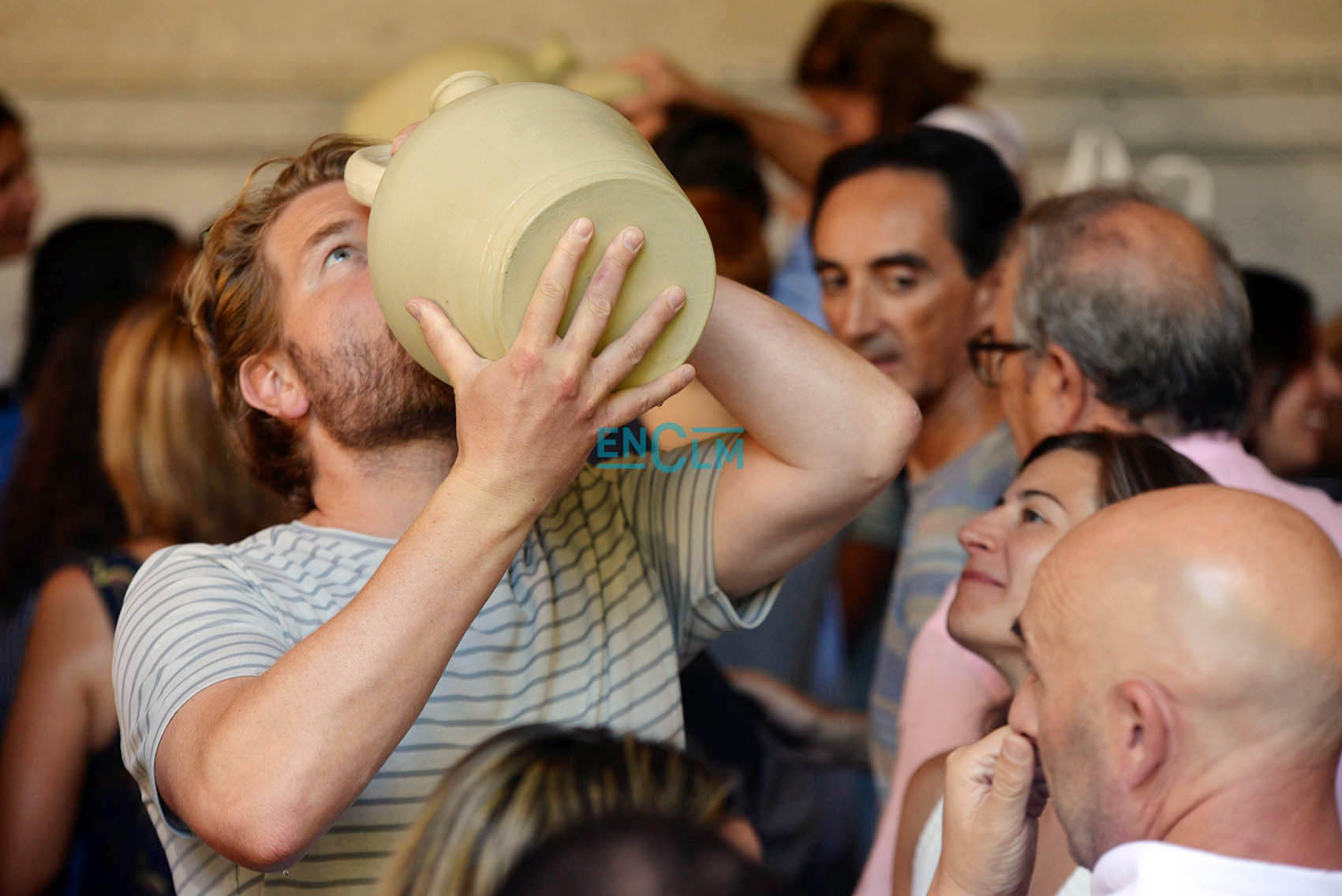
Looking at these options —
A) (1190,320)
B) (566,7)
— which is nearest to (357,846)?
(1190,320)

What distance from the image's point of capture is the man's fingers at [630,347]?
974 mm

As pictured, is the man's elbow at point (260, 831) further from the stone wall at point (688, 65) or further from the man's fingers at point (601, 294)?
the stone wall at point (688, 65)

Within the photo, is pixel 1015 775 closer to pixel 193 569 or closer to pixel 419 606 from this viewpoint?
pixel 419 606

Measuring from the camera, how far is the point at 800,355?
3.96 ft

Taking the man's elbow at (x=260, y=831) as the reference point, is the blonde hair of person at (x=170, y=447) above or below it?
below

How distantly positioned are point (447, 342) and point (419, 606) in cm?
19

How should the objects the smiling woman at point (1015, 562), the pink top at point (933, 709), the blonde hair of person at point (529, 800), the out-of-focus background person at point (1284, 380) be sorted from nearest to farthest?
the blonde hair of person at point (529, 800)
the smiling woman at point (1015, 562)
the pink top at point (933, 709)
the out-of-focus background person at point (1284, 380)

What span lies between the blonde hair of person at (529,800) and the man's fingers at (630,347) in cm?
26

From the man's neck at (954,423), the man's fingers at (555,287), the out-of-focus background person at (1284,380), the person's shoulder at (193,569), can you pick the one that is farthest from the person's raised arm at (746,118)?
the man's fingers at (555,287)

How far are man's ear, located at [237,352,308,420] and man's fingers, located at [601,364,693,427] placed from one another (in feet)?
1.23

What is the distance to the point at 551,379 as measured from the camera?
3.11 feet

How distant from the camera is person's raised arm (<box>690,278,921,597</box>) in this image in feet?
3.95

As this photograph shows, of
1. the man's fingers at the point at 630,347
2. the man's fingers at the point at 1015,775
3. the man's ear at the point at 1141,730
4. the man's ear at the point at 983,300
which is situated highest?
the man's fingers at the point at 630,347

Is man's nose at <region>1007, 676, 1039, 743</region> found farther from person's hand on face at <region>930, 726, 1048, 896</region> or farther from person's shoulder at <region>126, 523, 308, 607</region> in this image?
person's shoulder at <region>126, 523, 308, 607</region>
